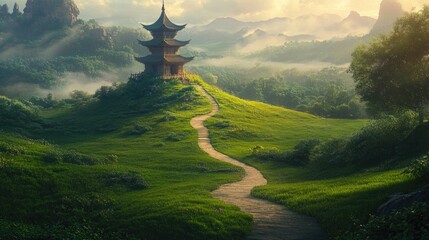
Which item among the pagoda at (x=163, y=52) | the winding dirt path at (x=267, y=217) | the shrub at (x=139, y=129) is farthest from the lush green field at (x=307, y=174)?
the pagoda at (x=163, y=52)

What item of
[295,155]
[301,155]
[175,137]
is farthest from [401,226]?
[175,137]

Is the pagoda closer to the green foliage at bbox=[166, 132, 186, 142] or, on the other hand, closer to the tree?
the green foliage at bbox=[166, 132, 186, 142]

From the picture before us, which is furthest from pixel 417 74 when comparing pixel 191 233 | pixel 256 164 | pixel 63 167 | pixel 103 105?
pixel 103 105

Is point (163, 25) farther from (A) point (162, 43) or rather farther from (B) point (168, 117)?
(B) point (168, 117)

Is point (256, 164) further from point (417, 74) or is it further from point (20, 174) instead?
point (20, 174)

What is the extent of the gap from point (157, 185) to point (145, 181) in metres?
1.44

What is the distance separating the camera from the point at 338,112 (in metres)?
104

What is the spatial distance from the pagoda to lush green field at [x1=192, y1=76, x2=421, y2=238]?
2028 centimetres

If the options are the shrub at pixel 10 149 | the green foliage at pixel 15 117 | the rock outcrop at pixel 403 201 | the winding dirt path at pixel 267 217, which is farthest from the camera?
the green foliage at pixel 15 117

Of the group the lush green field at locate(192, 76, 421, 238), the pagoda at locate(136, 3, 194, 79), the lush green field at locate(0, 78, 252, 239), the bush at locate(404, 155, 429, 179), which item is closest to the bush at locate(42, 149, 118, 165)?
the lush green field at locate(0, 78, 252, 239)

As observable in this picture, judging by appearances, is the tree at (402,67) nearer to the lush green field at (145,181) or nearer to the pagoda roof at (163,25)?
the lush green field at (145,181)

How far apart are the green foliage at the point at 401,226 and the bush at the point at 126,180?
18.9 metres

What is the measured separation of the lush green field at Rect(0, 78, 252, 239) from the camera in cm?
2233

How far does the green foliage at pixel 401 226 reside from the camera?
48.2 feet
